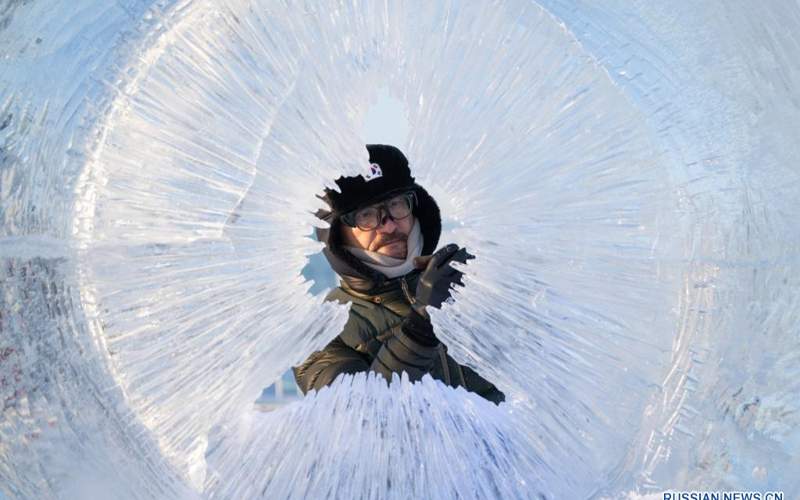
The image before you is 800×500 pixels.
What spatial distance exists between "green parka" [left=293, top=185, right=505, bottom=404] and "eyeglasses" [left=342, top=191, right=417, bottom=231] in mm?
34

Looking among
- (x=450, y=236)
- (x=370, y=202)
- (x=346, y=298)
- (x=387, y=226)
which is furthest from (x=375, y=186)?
(x=450, y=236)

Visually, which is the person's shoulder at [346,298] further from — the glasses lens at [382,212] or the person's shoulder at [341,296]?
the glasses lens at [382,212]

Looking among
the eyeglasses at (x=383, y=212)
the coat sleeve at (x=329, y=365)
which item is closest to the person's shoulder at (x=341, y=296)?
the coat sleeve at (x=329, y=365)

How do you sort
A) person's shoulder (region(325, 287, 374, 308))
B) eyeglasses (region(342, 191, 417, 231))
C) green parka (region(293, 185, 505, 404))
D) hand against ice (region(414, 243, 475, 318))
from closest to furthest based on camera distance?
1. hand against ice (region(414, 243, 475, 318))
2. green parka (region(293, 185, 505, 404))
3. eyeglasses (region(342, 191, 417, 231))
4. person's shoulder (region(325, 287, 374, 308))

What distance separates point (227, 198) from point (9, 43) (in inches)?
16.5

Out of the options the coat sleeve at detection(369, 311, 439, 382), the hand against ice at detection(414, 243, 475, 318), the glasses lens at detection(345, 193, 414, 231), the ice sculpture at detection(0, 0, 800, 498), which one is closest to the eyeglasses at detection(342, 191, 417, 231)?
the glasses lens at detection(345, 193, 414, 231)

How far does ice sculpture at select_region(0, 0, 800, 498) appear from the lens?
1.34 m

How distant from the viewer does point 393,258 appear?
2.54 meters

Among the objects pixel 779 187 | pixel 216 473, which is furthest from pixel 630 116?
pixel 216 473

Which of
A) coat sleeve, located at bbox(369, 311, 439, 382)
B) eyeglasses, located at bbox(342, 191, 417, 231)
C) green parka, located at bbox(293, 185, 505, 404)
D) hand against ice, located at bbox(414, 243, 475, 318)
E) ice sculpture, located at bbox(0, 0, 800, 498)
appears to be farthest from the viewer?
eyeglasses, located at bbox(342, 191, 417, 231)

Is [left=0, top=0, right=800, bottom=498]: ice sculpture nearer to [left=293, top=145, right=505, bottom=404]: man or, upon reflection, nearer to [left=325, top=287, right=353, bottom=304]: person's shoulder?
[left=293, top=145, right=505, bottom=404]: man

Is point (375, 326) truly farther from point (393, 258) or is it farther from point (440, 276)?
point (440, 276)

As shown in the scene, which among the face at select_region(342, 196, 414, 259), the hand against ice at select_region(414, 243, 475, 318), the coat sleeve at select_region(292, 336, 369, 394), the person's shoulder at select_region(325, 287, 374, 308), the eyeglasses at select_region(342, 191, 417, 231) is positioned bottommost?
the coat sleeve at select_region(292, 336, 369, 394)

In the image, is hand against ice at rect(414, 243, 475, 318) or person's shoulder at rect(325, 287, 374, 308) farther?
person's shoulder at rect(325, 287, 374, 308)
